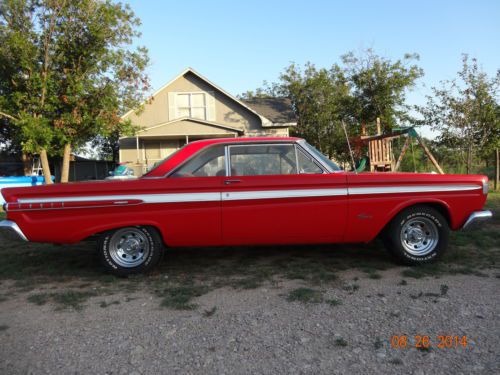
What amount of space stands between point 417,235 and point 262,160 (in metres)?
2.07

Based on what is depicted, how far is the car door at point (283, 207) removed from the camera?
444 cm

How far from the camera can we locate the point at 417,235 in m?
4.71

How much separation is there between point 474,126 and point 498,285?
1018cm

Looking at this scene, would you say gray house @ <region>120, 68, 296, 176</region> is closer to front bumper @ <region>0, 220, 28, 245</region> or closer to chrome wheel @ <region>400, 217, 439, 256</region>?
chrome wheel @ <region>400, 217, 439, 256</region>

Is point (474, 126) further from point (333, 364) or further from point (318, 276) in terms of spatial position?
point (333, 364)

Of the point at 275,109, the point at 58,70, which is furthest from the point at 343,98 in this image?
the point at 58,70

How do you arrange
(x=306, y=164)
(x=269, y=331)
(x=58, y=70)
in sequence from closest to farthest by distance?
(x=269, y=331) → (x=306, y=164) → (x=58, y=70)

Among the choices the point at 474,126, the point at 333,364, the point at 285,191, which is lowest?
the point at 333,364

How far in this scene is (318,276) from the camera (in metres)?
4.40

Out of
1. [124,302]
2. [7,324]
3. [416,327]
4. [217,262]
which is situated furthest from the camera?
[217,262]

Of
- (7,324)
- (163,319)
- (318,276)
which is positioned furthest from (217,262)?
(7,324)

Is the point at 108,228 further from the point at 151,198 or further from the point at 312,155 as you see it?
the point at 312,155

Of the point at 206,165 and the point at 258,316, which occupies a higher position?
the point at 206,165

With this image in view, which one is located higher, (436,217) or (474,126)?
(474,126)
